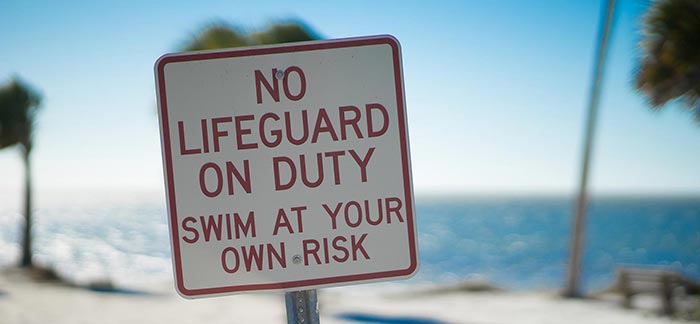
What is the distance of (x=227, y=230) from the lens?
1.63m

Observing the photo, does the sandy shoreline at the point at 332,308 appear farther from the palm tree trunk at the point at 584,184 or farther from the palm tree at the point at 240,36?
the palm tree at the point at 240,36

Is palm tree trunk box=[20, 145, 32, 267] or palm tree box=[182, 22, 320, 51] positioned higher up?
palm tree box=[182, 22, 320, 51]

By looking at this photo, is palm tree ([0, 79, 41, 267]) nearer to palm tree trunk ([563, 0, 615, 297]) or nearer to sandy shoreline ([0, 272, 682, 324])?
sandy shoreline ([0, 272, 682, 324])

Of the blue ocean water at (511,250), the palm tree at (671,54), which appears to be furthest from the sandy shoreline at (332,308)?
the blue ocean water at (511,250)

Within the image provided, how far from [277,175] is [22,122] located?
2087cm

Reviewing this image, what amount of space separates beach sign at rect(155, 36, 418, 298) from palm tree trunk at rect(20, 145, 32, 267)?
66.5 feet

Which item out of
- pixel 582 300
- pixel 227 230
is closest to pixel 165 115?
pixel 227 230

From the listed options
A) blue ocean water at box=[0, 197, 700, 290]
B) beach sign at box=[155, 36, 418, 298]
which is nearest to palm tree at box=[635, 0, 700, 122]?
beach sign at box=[155, 36, 418, 298]

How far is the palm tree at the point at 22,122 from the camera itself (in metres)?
19.9

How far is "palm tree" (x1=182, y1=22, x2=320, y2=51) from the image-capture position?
1143cm

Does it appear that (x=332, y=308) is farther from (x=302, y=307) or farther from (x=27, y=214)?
(x=27, y=214)

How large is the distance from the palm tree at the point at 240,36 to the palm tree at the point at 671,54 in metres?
5.40

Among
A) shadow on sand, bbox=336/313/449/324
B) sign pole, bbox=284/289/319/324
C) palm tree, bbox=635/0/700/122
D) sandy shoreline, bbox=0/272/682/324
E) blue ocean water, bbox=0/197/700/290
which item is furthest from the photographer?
blue ocean water, bbox=0/197/700/290

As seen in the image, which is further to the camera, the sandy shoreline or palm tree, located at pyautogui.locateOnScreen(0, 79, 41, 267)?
palm tree, located at pyautogui.locateOnScreen(0, 79, 41, 267)
